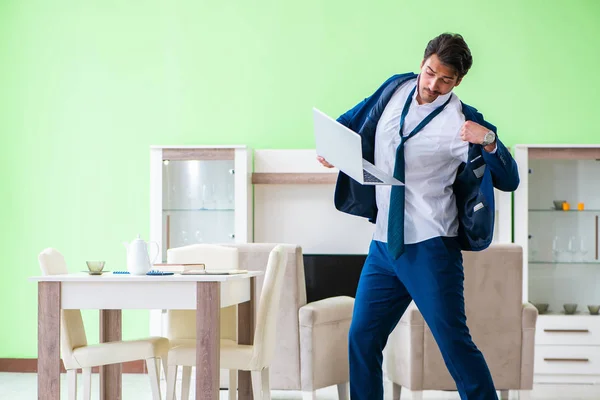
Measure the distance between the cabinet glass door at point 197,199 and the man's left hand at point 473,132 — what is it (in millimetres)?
3159

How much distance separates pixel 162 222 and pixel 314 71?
5.05 ft

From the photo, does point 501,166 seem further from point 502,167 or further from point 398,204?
point 398,204

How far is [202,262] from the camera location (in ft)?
13.0

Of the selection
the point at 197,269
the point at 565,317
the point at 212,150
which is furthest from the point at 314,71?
the point at 197,269

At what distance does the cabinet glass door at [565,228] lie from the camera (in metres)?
5.39

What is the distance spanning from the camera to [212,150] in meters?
5.38

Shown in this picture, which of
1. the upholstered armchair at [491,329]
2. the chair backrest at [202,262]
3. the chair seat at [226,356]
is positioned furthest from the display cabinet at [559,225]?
the chair seat at [226,356]

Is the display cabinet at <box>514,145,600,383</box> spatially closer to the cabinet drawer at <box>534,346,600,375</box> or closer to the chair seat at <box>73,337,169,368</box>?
the cabinet drawer at <box>534,346,600,375</box>

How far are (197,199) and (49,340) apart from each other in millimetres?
2604

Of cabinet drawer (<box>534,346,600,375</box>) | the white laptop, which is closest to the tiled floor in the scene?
cabinet drawer (<box>534,346,600,375</box>)

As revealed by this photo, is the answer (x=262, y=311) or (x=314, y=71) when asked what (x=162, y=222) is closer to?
(x=314, y=71)

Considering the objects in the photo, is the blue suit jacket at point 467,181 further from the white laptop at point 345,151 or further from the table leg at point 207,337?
the table leg at point 207,337

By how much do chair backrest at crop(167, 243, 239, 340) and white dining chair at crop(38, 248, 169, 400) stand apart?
20.3 inches

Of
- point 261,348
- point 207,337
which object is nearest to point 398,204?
point 207,337
